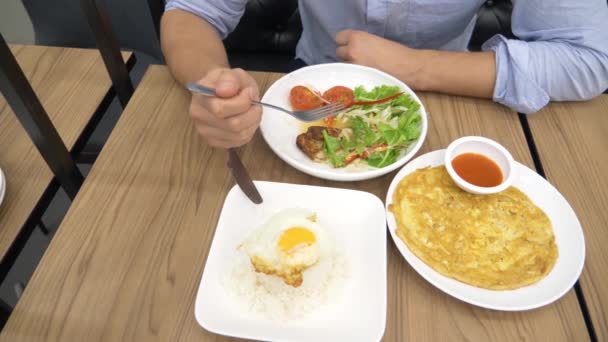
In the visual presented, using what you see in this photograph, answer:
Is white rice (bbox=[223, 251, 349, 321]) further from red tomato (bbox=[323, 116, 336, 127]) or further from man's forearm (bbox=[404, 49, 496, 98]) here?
man's forearm (bbox=[404, 49, 496, 98])

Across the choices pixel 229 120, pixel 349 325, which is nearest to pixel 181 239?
pixel 229 120

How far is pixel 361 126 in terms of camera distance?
127cm

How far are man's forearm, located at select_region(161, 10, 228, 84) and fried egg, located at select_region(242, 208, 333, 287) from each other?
0.61 m

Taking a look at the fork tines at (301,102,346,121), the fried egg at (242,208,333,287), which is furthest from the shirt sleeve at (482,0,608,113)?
the fried egg at (242,208,333,287)

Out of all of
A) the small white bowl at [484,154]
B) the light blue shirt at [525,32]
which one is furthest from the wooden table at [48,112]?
the small white bowl at [484,154]

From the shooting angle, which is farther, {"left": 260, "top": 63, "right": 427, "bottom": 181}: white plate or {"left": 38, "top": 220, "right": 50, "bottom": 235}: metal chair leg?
{"left": 38, "top": 220, "right": 50, "bottom": 235}: metal chair leg

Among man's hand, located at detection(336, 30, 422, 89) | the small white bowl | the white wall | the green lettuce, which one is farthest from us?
the white wall

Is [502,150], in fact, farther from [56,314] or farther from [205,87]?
[56,314]

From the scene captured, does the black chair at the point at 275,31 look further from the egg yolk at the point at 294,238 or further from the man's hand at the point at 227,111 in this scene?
the egg yolk at the point at 294,238

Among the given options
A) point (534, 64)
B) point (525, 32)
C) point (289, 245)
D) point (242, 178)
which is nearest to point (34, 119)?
point (242, 178)

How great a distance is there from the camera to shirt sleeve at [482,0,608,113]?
135cm

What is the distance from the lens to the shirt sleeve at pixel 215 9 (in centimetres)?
154

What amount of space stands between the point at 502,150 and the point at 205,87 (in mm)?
811

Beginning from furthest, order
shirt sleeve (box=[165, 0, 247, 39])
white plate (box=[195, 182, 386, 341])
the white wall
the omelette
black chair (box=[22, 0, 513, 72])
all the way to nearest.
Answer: the white wall → black chair (box=[22, 0, 513, 72]) → shirt sleeve (box=[165, 0, 247, 39]) → the omelette → white plate (box=[195, 182, 386, 341])
